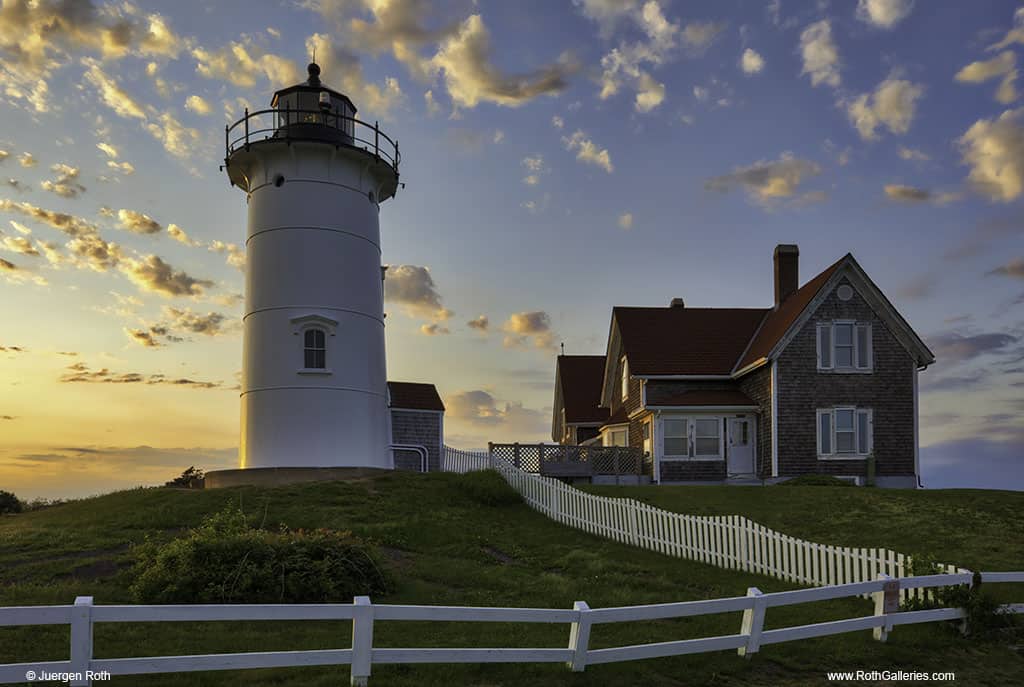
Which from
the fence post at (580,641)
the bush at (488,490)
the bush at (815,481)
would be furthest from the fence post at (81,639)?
the bush at (815,481)

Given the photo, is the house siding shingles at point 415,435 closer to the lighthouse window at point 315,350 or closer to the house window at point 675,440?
the lighthouse window at point 315,350

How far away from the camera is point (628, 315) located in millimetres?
37156

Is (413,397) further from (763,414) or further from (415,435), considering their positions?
(763,414)

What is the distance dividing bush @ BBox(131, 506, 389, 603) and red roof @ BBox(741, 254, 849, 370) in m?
20.6

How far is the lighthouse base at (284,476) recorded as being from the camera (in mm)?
27166

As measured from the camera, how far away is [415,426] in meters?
36.7

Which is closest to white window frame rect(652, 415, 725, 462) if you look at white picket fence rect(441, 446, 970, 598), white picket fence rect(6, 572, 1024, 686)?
white picket fence rect(441, 446, 970, 598)

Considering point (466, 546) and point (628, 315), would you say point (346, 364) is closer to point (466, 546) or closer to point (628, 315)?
point (466, 546)

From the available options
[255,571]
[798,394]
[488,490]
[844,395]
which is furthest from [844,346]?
[255,571]

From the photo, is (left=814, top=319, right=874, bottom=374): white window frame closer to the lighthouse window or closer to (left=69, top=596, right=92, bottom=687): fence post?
the lighthouse window

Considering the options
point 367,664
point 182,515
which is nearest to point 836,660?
point 367,664

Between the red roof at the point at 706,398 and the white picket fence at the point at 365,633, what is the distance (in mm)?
20797

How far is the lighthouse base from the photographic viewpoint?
27.2 m

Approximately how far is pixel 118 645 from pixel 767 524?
52.4 ft
